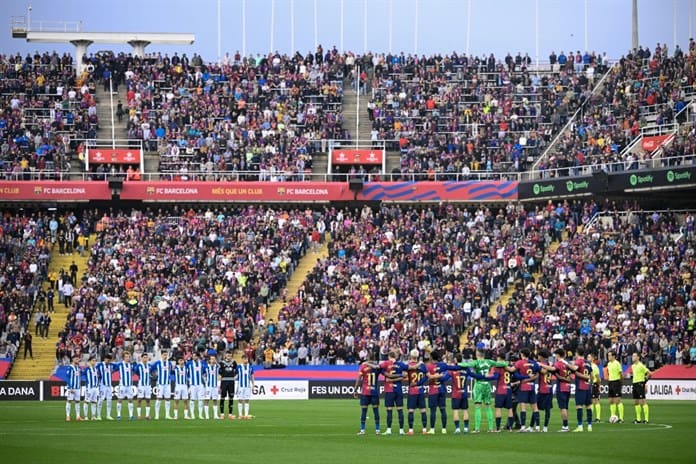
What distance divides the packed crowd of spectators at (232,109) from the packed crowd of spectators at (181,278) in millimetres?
3035

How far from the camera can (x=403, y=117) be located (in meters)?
73.4

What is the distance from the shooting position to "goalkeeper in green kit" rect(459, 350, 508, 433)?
105 feet

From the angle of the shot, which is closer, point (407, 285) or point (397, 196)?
point (407, 285)

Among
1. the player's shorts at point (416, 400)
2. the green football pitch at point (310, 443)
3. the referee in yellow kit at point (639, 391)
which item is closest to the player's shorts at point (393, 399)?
the player's shorts at point (416, 400)

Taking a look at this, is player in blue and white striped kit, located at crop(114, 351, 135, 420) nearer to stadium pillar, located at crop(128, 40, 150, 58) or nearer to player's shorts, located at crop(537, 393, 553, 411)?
player's shorts, located at crop(537, 393, 553, 411)

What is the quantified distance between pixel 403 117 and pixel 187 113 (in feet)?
42.5

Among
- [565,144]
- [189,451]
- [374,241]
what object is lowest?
[189,451]

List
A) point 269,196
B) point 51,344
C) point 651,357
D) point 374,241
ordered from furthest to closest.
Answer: point 269,196
point 374,241
point 51,344
point 651,357

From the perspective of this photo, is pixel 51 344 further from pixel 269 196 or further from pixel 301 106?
pixel 301 106

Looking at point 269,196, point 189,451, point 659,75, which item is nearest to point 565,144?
point 659,75

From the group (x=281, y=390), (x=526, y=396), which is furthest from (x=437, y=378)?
(x=281, y=390)

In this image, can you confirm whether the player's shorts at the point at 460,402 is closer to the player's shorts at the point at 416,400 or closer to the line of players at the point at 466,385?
the line of players at the point at 466,385

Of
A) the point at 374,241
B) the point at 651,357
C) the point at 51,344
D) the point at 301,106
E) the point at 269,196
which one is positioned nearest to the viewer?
the point at 651,357

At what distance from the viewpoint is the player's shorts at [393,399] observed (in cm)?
3178
